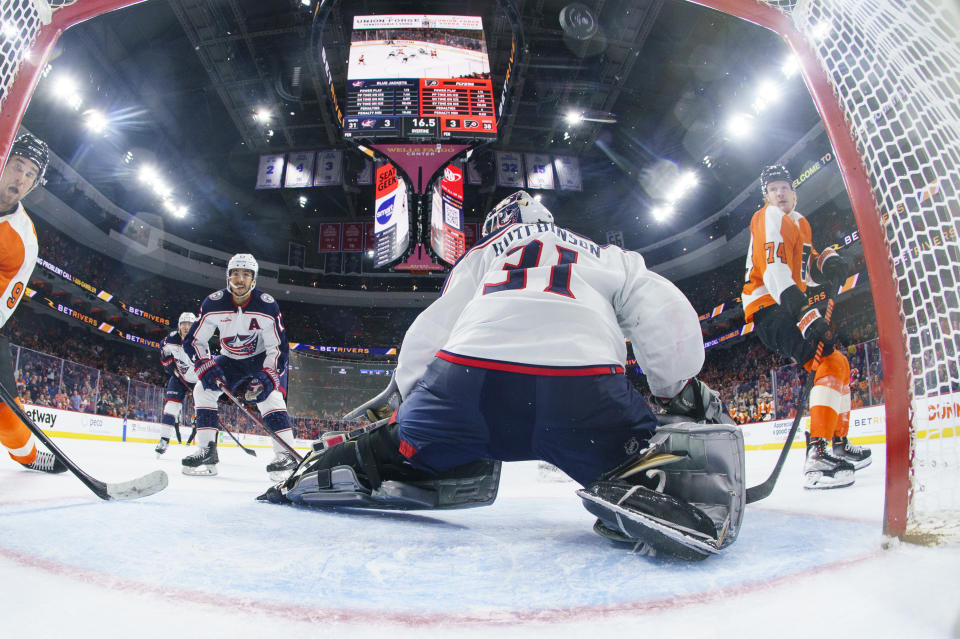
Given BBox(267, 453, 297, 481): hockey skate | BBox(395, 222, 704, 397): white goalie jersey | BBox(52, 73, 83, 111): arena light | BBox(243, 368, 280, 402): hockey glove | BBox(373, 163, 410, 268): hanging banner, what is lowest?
BBox(267, 453, 297, 481): hockey skate

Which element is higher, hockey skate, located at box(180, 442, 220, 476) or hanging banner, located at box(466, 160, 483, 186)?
hanging banner, located at box(466, 160, 483, 186)

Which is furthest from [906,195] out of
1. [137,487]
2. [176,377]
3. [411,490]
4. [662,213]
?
[662,213]

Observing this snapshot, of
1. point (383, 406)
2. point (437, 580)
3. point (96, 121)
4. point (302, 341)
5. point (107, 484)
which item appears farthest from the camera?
point (302, 341)

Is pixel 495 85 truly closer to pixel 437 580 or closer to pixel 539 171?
pixel 539 171

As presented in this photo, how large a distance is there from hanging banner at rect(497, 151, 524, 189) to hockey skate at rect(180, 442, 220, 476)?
10630 millimetres

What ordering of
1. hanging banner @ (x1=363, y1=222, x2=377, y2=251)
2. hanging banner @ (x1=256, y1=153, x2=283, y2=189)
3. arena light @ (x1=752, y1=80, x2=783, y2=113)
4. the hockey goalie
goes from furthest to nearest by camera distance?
hanging banner @ (x1=363, y1=222, x2=377, y2=251) < hanging banner @ (x1=256, y1=153, x2=283, y2=189) < arena light @ (x1=752, y1=80, x2=783, y2=113) < the hockey goalie

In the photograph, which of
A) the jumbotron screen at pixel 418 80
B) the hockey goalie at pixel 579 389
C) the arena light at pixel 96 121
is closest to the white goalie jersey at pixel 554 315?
the hockey goalie at pixel 579 389

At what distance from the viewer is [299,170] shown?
1299 centimetres

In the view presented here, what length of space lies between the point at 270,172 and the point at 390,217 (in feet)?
18.2

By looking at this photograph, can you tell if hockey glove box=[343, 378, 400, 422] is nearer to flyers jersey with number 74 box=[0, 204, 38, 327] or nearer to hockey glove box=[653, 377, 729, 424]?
hockey glove box=[653, 377, 729, 424]

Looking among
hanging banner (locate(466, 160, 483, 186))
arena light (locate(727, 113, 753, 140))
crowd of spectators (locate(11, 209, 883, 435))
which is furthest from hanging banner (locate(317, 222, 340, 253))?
arena light (locate(727, 113, 753, 140))

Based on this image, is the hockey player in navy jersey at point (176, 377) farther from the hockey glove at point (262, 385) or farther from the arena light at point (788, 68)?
the arena light at point (788, 68)

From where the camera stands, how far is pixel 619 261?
1604 mm

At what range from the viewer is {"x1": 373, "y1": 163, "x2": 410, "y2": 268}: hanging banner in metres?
9.09
